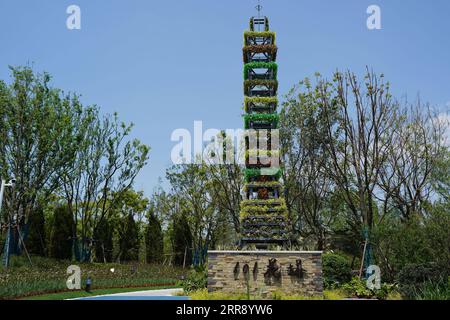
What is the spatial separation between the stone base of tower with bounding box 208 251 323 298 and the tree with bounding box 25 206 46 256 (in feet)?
64.1

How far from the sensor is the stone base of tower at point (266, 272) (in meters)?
14.1

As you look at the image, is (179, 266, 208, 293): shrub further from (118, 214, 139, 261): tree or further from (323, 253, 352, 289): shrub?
(118, 214, 139, 261): tree

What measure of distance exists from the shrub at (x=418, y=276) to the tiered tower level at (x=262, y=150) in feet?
19.2

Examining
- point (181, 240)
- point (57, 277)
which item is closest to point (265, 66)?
point (57, 277)

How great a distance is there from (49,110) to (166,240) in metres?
24.0

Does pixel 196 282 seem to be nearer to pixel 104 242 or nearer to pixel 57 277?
pixel 57 277

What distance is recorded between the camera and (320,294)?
14031 millimetres

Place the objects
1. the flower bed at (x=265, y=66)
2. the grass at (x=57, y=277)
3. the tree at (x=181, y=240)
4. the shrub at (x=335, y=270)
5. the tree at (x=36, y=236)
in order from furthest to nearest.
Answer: the tree at (x=181, y=240)
the tree at (x=36, y=236)
the flower bed at (x=265, y=66)
the shrub at (x=335, y=270)
the grass at (x=57, y=277)

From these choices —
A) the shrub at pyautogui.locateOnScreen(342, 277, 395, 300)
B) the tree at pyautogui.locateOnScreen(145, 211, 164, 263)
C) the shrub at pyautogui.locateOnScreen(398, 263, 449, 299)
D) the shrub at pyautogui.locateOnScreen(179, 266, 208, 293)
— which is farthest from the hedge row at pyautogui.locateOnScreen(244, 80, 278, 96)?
the tree at pyautogui.locateOnScreen(145, 211, 164, 263)

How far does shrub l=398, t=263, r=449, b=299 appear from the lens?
1305cm

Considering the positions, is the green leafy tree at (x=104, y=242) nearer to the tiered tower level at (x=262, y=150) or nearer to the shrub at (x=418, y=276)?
the tiered tower level at (x=262, y=150)

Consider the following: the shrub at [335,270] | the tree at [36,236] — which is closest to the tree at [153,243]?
the tree at [36,236]

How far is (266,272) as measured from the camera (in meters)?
14.3
